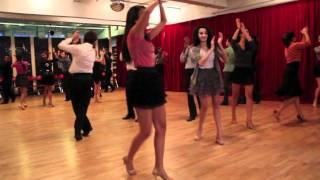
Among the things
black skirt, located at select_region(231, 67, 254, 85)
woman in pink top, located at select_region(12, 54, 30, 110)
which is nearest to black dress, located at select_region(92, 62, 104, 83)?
woman in pink top, located at select_region(12, 54, 30, 110)

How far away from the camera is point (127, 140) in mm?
4582

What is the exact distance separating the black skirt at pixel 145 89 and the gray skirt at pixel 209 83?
146cm

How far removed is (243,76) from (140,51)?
8.32ft

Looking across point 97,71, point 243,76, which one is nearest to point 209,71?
point 243,76

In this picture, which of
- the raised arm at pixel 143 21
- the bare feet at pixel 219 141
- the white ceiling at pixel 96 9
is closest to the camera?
the raised arm at pixel 143 21

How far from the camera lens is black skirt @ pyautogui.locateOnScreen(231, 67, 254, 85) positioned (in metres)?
4.70

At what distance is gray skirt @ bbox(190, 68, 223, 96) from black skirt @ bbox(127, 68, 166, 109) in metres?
1.46

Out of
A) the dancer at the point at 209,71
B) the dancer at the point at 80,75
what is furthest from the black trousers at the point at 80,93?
the dancer at the point at 209,71

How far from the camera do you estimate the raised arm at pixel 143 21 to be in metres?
2.42

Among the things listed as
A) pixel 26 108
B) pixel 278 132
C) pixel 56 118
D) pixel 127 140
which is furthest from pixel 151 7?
pixel 26 108

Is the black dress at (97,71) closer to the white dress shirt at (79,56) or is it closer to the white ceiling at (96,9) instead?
the white ceiling at (96,9)

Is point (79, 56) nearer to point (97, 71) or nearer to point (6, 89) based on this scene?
point (97, 71)

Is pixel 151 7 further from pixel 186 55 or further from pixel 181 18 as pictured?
pixel 181 18

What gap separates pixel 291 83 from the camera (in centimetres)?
526
